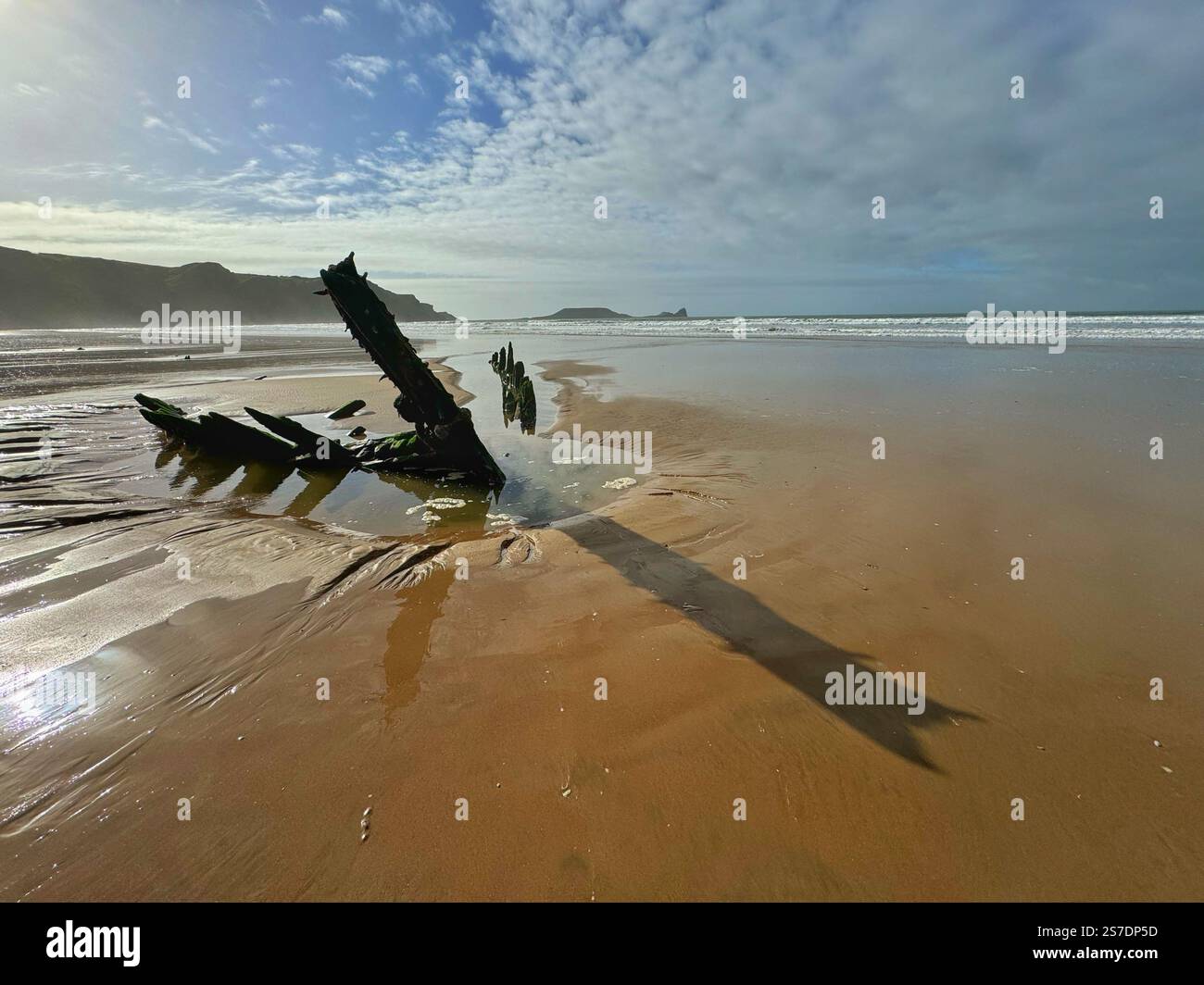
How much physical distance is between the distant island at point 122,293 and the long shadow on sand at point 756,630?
96.2 metres

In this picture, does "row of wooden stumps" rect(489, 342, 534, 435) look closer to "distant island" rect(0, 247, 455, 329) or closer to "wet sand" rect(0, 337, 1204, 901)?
"wet sand" rect(0, 337, 1204, 901)

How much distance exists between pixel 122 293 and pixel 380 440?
142 metres

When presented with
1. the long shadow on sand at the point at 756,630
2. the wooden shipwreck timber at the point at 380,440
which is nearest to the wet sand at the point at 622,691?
the long shadow on sand at the point at 756,630

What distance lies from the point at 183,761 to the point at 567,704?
7.38 ft

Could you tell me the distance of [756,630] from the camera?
4.18m

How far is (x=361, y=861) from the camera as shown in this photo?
243 cm

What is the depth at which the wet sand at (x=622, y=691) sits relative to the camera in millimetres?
2436

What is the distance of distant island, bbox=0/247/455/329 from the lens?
305ft

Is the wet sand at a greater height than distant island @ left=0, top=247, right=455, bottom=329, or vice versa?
distant island @ left=0, top=247, right=455, bottom=329

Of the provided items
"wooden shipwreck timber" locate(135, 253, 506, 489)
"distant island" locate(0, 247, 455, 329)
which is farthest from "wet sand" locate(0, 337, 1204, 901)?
"distant island" locate(0, 247, 455, 329)

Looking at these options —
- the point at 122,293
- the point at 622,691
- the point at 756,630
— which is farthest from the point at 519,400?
the point at 122,293

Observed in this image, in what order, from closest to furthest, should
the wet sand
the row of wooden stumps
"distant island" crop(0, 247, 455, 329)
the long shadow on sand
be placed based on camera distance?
the wet sand
the long shadow on sand
the row of wooden stumps
"distant island" crop(0, 247, 455, 329)

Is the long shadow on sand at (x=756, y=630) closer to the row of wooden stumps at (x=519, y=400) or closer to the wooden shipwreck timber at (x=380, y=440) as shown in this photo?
the wooden shipwreck timber at (x=380, y=440)

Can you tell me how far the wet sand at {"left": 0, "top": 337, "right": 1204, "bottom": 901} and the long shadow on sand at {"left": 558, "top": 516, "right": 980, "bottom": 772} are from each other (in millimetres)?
31
